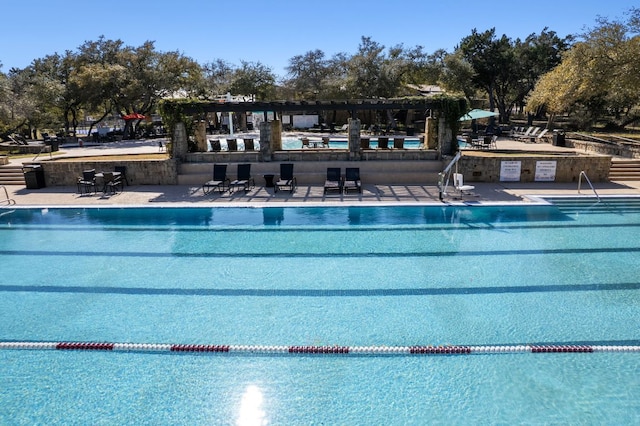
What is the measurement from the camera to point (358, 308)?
25.0ft

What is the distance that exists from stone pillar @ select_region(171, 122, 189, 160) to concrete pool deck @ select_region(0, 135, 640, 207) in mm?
1484

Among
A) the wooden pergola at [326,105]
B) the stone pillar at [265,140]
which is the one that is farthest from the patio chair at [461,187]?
the stone pillar at [265,140]

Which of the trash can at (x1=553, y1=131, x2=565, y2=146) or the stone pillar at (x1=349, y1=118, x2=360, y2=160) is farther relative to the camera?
the trash can at (x1=553, y1=131, x2=565, y2=146)

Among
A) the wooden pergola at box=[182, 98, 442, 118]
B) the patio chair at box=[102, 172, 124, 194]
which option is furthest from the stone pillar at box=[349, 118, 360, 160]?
the patio chair at box=[102, 172, 124, 194]

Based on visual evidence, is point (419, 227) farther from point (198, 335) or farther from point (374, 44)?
point (374, 44)

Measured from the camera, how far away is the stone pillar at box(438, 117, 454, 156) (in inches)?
671

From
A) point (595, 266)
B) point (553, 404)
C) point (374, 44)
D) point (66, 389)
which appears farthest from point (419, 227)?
point (374, 44)

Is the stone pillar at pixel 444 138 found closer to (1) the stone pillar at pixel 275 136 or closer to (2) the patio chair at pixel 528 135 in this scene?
(1) the stone pillar at pixel 275 136

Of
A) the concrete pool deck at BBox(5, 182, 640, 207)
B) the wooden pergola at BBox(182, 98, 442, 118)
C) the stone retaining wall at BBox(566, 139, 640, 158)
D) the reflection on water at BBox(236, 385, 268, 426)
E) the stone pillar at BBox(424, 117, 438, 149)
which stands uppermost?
the wooden pergola at BBox(182, 98, 442, 118)

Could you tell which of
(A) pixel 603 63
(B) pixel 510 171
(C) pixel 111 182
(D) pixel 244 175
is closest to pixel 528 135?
(A) pixel 603 63

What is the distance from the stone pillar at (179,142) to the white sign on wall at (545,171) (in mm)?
14064

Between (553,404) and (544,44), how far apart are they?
42815 mm

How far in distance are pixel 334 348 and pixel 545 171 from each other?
Answer: 13755mm

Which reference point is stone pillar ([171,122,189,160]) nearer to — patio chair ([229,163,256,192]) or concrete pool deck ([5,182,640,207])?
concrete pool deck ([5,182,640,207])
